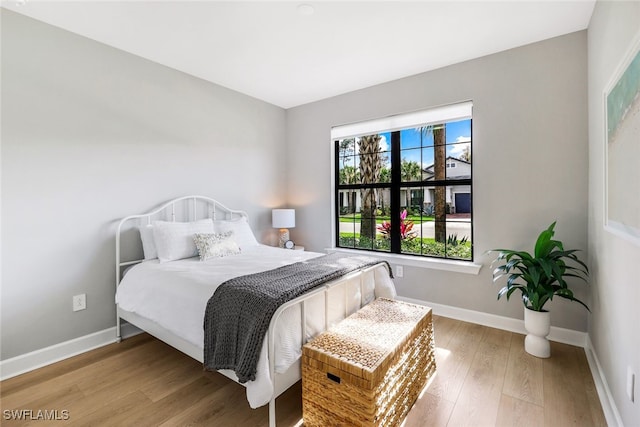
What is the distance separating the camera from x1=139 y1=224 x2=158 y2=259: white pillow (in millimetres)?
2633

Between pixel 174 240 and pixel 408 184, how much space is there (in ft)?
8.06

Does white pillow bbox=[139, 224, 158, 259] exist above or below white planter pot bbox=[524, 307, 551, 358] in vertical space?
above

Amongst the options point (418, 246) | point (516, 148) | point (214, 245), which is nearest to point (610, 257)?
point (516, 148)

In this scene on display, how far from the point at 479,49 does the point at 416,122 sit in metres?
0.82

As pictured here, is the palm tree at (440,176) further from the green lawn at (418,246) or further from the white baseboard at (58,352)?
the white baseboard at (58,352)

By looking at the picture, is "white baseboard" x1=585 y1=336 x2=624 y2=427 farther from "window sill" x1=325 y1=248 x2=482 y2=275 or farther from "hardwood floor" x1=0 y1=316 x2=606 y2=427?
"window sill" x1=325 y1=248 x2=482 y2=275

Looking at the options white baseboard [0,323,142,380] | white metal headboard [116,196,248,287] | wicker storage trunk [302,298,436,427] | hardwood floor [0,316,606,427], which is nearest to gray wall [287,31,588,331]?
hardwood floor [0,316,606,427]

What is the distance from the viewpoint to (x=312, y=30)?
7.67ft

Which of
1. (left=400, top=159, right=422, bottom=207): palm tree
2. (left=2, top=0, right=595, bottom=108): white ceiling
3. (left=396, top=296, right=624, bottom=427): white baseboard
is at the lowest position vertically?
(left=396, top=296, right=624, bottom=427): white baseboard

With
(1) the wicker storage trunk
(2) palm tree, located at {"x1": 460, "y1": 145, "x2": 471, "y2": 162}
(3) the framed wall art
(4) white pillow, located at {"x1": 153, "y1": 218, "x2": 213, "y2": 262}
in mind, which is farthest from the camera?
(2) palm tree, located at {"x1": 460, "y1": 145, "x2": 471, "y2": 162}

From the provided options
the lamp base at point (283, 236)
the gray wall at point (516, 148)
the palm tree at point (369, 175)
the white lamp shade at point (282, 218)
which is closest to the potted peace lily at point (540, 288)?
the gray wall at point (516, 148)

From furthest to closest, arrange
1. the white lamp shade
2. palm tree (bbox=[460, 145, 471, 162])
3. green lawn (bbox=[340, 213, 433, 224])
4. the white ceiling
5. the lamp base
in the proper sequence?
1. the lamp base
2. the white lamp shade
3. green lawn (bbox=[340, 213, 433, 224])
4. palm tree (bbox=[460, 145, 471, 162])
5. the white ceiling

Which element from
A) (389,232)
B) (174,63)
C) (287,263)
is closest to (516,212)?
(389,232)

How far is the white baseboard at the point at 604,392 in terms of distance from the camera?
1.54 meters
